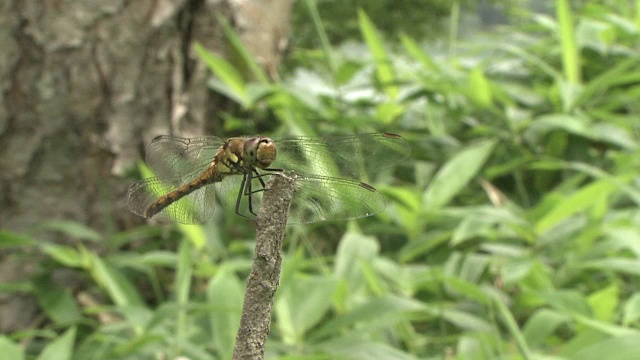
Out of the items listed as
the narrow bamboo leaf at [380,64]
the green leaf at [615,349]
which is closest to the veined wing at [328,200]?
the green leaf at [615,349]

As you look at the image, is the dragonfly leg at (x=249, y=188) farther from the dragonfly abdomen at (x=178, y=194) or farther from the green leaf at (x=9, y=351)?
the green leaf at (x=9, y=351)

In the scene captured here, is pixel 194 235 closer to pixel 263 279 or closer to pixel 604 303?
pixel 604 303

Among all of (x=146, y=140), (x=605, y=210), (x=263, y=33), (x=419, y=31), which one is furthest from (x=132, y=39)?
(x=419, y=31)

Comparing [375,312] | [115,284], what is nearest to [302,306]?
[375,312]

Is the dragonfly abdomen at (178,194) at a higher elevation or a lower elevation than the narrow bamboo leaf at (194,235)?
lower

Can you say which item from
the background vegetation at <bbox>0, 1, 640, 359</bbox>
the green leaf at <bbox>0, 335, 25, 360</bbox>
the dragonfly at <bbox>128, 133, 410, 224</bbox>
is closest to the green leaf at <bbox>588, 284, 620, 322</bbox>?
the background vegetation at <bbox>0, 1, 640, 359</bbox>

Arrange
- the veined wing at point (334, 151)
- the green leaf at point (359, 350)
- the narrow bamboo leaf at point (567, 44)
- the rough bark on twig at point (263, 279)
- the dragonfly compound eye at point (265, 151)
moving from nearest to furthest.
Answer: the rough bark on twig at point (263, 279) < the dragonfly compound eye at point (265, 151) < the veined wing at point (334, 151) < the green leaf at point (359, 350) < the narrow bamboo leaf at point (567, 44)
